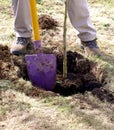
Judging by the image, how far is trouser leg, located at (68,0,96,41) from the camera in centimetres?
324

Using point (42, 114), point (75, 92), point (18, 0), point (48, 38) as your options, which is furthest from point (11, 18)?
point (42, 114)

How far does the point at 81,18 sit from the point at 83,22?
44 millimetres

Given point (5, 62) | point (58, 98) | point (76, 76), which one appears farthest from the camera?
point (5, 62)

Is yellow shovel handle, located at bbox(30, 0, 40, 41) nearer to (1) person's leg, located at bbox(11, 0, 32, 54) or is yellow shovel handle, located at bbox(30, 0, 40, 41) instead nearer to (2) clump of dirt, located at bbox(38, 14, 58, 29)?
(1) person's leg, located at bbox(11, 0, 32, 54)

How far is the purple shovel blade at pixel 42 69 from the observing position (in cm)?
291

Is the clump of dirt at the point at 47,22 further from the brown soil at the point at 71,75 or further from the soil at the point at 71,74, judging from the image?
the brown soil at the point at 71,75

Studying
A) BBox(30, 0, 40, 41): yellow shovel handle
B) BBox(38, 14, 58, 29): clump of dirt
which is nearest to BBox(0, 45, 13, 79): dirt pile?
BBox(30, 0, 40, 41): yellow shovel handle

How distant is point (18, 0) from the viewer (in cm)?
323

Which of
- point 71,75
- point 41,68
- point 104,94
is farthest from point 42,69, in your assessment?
point 104,94

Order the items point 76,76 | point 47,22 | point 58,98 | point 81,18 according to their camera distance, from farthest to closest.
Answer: point 47,22 → point 81,18 → point 76,76 → point 58,98

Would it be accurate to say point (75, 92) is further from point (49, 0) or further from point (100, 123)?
point (49, 0)

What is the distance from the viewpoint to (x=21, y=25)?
342cm

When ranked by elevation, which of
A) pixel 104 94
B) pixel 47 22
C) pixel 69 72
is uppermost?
pixel 47 22

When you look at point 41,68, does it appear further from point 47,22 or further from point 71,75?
point 47,22
